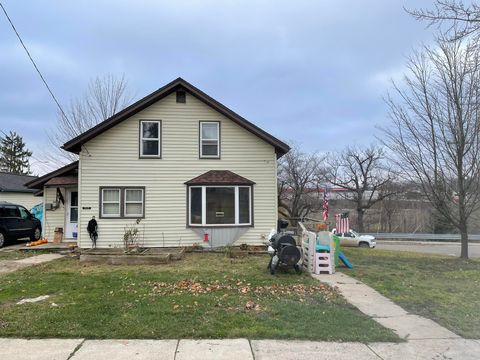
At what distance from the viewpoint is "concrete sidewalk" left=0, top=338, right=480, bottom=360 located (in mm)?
4488

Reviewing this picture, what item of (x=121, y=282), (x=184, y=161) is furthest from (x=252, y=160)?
(x=121, y=282)

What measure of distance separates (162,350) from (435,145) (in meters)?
11.6

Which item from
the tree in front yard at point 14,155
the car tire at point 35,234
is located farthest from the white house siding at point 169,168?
the tree in front yard at point 14,155

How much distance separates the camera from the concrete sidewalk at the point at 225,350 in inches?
177

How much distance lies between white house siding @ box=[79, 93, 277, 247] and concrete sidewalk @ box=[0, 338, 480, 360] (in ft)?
33.8

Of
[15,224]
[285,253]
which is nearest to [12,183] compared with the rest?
[15,224]

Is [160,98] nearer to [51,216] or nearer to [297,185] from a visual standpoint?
[51,216]

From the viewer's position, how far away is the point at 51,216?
17188 millimetres

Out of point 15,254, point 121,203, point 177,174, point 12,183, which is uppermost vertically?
point 12,183

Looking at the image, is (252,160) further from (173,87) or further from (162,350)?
(162,350)

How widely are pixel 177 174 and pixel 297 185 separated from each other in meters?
25.6

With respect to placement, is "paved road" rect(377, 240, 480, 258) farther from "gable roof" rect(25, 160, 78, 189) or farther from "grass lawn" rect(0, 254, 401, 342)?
"gable roof" rect(25, 160, 78, 189)

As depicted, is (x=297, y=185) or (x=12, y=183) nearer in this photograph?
(x=12, y=183)

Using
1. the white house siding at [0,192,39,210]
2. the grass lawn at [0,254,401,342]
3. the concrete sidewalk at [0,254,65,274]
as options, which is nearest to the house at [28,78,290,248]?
the concrete sidewalk at [0,254,65,274]
